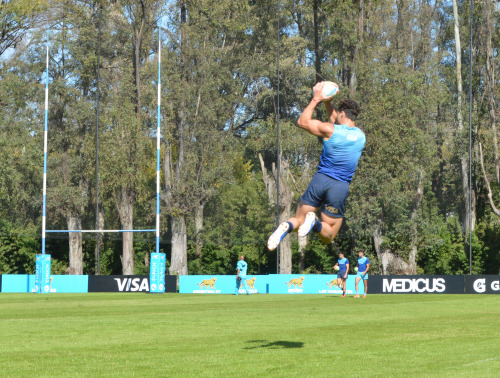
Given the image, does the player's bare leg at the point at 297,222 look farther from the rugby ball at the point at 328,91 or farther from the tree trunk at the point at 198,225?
the tree trunk at the point at 198,225

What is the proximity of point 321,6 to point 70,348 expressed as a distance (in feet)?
125

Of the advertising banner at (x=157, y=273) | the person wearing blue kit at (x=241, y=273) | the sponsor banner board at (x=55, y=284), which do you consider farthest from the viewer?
the sponsor banner board at (x=55, y=284)

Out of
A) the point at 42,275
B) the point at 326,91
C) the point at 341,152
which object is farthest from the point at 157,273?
the point at 326,91

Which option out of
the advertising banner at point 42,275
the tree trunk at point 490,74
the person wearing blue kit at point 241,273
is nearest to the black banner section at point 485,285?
the person wearing blue kit at point 241,273

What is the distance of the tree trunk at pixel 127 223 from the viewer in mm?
45562

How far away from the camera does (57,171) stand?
50.1m

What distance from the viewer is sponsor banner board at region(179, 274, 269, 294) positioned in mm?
37188

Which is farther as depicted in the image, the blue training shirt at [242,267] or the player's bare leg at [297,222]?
the blue training shirt at [242,267]

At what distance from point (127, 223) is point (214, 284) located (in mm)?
10707

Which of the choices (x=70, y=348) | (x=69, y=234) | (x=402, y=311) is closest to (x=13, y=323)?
(x=70, y=348)

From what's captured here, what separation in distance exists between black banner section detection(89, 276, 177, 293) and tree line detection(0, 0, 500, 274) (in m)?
4.95

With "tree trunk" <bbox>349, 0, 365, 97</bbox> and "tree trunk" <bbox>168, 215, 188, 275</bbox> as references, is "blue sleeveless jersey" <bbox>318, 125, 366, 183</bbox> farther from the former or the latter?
"tree trunk" <bbox>168, 215, 188, 275</bbox>

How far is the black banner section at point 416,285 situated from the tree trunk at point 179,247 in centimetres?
1292

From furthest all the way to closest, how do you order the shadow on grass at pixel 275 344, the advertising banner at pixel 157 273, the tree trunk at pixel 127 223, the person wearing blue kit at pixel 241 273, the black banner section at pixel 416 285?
1. the tree trunk at pixel 127 223
2. the black banner section at pixel 416 285
3. the advertising banner at pixel 157 273
4. the person wearing blue kit at pixel 241 273
5. the shadow on grass at pixel 275 344
